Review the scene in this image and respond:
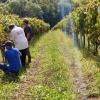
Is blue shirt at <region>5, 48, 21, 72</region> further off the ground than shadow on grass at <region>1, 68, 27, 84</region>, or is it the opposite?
blue shirt at <region>5, 48, 21, 72</region>

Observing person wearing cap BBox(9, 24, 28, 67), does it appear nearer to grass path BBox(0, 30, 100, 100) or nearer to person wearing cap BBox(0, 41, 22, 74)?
grass path BBox(0, 30, 100, 100)

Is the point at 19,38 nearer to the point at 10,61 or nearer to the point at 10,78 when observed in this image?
the point at 10,61

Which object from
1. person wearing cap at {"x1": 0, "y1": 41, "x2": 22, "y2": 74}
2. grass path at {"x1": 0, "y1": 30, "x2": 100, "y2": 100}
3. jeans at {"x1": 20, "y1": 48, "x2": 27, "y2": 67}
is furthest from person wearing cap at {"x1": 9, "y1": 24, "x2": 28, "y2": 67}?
person wearing cap at {"x1": 0, "y1": 41, "x2": 22, "y2": 74}

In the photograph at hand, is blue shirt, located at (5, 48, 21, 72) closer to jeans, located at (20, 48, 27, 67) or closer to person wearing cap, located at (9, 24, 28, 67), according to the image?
person wearing cap, located at (9, 24, 28, 67)

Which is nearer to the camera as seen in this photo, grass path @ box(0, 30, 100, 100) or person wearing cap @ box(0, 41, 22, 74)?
grass path @ box(0, 30, 100, 100)

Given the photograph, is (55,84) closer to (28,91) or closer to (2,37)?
(28,91)

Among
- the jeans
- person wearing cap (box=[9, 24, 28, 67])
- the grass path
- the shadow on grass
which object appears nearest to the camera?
the grass path

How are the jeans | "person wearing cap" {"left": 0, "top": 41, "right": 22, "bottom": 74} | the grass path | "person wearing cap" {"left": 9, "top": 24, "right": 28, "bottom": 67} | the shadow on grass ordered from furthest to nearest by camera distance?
the jeans < "person wearing cap" {"left": 9, "top": 24, "right": 28, "bottom": 67} < "person wearing cap" {"left": 0, "top": 41, "right": 22, "bottom": 74} < the shadow on grass < the grass path

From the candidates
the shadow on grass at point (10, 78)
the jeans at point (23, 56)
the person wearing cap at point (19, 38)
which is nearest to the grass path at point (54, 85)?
the shadow on grass at point (10, 78)

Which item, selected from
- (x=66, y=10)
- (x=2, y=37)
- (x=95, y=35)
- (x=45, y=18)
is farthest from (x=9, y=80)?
(x=66, y=10)

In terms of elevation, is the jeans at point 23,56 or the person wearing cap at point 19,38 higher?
the person wearing cap at point 19,38

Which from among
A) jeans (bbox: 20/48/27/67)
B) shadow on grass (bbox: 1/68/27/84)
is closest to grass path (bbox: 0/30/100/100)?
shadow on grass (bbox: 1/68/27/84)

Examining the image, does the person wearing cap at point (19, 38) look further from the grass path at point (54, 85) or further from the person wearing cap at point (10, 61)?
the person wearing cap at point (10, 61)

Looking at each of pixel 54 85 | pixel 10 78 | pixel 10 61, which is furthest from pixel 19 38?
pixel 54 85
